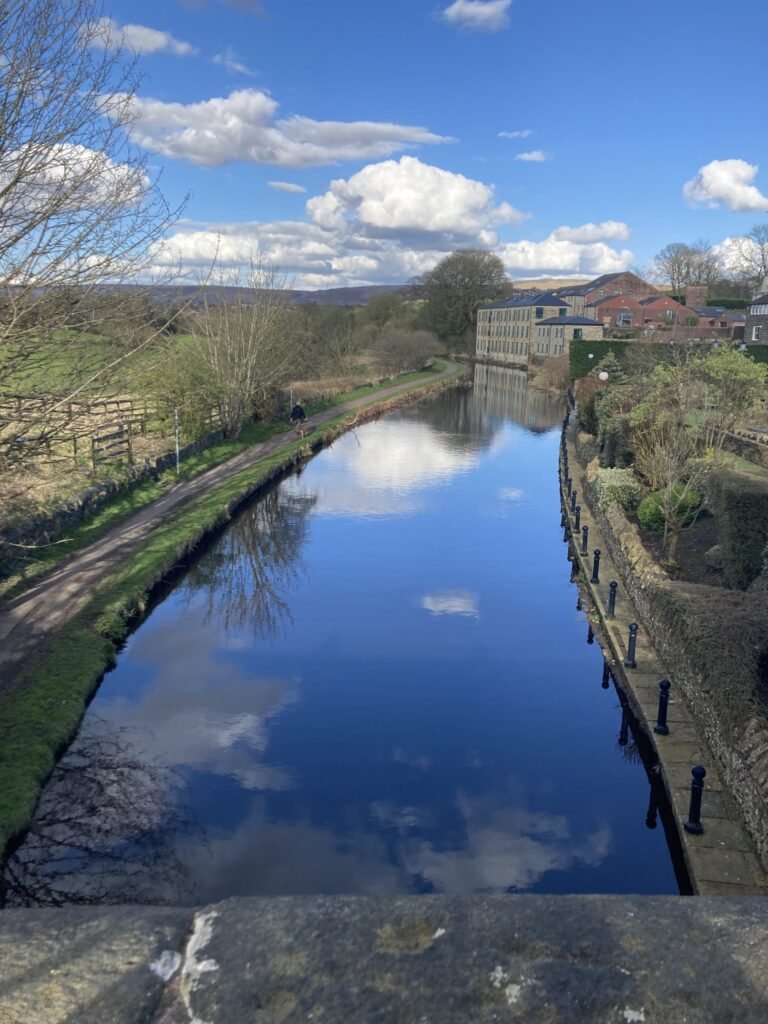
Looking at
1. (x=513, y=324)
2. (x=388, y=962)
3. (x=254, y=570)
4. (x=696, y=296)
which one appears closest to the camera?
(x=388, y=962)

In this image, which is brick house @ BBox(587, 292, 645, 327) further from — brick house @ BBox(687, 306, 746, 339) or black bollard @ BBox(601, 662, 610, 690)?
black bollard @ BBox(601, 662, 610, 690)

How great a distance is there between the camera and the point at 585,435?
32.3 metres

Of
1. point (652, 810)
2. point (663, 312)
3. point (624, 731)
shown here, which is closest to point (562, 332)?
point (663, 312)

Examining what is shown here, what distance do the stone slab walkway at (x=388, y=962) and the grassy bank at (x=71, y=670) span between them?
23.5ft

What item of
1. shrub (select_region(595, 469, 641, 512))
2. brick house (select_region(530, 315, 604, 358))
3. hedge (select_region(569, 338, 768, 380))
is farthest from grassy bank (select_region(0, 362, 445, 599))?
brick house (select_region(530, 315, 604, 358))

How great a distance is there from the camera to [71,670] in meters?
11.1

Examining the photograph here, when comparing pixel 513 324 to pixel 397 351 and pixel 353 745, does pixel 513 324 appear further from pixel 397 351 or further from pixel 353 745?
pixel 353 745

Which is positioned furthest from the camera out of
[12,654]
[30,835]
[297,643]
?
[297,643]

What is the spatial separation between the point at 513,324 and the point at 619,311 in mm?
12257

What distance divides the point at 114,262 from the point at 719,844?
28.5ft

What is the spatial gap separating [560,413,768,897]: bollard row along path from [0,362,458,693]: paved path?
28.9 ft

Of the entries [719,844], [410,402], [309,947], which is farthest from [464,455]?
[309,947]

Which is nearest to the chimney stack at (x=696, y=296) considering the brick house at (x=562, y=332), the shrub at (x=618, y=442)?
the brick house at (x=562, y=332)

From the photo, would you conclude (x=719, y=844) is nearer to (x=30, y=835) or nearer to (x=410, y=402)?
(x=30, y=835)
